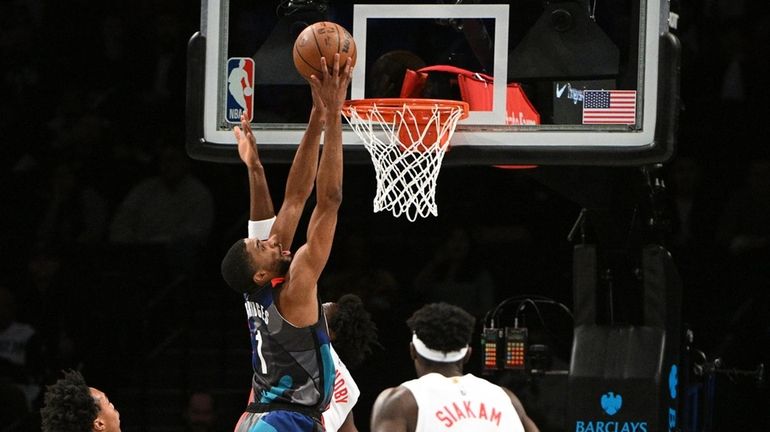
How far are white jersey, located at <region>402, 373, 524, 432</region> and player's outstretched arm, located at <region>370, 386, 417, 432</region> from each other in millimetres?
24

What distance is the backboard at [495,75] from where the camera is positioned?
5797 millimetres

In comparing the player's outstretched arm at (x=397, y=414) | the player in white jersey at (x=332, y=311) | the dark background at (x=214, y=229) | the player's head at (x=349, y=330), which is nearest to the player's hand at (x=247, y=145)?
the player in white jersey at (x=332, y=311)

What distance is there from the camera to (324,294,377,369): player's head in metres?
6.90

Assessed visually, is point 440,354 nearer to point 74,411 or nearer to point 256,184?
point 256,184

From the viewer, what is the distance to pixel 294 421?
500 cm

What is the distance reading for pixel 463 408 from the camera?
5582 millimetres

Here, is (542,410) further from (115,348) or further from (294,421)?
(294,421)

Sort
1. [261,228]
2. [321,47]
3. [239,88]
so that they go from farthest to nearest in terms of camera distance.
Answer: [239,88] → [261,228] → [321,47]

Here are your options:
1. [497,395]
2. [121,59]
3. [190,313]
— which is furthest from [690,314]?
[121,59]

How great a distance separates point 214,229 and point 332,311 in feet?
12.0

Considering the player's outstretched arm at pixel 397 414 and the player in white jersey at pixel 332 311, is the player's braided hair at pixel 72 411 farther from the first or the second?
the player's outstretched arm at pixel 397 414

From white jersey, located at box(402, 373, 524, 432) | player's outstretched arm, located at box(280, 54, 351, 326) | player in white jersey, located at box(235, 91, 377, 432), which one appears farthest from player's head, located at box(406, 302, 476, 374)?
player's outstretched arm, located at box(280, 54, 351, 326)

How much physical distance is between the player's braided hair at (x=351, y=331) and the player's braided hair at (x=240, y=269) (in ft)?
6.31

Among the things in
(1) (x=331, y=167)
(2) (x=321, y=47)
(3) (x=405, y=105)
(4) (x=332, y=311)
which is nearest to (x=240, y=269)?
(1) (x=331, y=167)
